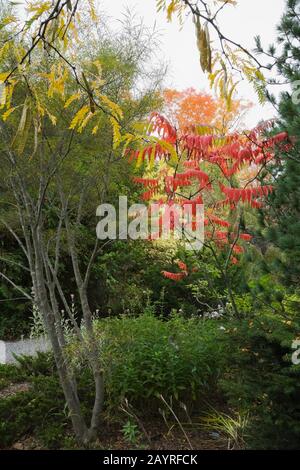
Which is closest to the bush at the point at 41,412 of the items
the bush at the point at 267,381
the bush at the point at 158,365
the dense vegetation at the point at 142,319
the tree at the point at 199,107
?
the dense vegetation at the point at 142,319

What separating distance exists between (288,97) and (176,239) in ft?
15.6

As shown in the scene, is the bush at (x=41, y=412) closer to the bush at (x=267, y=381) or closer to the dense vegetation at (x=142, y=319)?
the dense vegetation at (x=142, y=319)

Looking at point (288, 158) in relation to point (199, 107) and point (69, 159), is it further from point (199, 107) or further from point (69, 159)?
point (199, 107)

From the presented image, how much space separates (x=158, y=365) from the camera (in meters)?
3.83

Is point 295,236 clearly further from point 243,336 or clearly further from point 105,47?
point 105,47

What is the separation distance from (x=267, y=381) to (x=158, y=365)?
1.23 m

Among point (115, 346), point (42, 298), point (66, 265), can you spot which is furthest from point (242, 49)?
point (66, 265)

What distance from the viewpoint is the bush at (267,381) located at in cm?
274

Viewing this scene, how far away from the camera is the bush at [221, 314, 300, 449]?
2.74 metres

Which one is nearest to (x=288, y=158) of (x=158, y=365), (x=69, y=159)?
(x=69, y=159)

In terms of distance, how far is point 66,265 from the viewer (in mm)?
7980

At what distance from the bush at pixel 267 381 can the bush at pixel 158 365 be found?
2.29 feet

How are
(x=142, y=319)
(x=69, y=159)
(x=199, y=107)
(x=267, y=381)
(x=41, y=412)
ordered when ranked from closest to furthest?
1. (x=267, y=381)
2. (x=41, y=412)
3. (x=69, y=159)
4. (x=142, y=319)
5. (x=199, y=107)

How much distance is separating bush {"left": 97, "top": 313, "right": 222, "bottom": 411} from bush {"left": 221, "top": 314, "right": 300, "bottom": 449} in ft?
2.29
